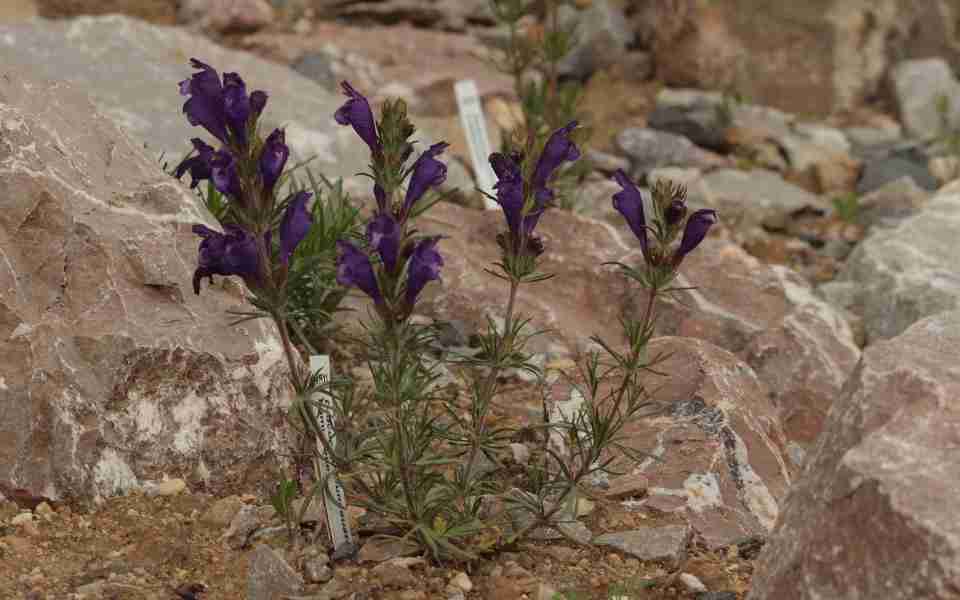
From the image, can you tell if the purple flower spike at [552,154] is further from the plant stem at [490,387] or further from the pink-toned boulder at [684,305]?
the pink-toned boulder at [684,305]

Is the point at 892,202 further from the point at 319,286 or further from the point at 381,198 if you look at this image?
the point at 381,198

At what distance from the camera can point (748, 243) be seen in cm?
795

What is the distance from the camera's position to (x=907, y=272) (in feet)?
20.9

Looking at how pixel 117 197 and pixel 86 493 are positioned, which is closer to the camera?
pixel 86 493

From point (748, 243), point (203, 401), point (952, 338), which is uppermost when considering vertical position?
point (952, 338)

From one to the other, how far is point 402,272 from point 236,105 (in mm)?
556

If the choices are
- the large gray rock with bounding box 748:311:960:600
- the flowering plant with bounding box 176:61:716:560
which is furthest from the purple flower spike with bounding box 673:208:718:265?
the large gray rock with bounding box 748:311:960:600

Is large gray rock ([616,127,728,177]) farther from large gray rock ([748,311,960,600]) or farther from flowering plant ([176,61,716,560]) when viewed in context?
large gray rock ([748,311,960,600])

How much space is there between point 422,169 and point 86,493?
1555mm

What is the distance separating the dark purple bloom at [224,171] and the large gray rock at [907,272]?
4.32 m

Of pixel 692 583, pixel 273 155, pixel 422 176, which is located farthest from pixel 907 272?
pixel 273 155

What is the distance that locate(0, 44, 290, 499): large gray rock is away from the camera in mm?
3637

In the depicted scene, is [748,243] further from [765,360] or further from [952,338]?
[952,338]

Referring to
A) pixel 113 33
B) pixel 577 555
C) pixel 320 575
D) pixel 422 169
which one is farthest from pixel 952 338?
pixel 113 33
